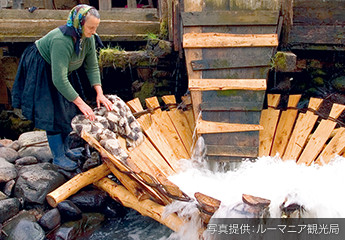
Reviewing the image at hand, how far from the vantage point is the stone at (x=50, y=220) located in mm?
4223

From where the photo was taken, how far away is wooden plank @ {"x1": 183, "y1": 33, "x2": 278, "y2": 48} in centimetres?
476

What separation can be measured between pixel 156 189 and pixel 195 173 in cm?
109

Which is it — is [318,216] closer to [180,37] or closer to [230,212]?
[230,212]

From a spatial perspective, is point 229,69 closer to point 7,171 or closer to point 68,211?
point 68,211

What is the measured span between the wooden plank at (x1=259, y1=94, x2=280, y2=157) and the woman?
2.30 meters

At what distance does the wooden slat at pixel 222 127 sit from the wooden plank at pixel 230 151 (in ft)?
0.72

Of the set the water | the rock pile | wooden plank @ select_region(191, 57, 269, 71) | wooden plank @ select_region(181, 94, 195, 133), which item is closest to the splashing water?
the water

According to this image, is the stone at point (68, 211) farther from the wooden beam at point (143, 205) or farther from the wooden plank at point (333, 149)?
the wooden plank at point (333, 149)

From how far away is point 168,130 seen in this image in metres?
5.26

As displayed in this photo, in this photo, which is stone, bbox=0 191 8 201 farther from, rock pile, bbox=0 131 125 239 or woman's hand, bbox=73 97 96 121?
woman's hand, bbox=73 97 96 121

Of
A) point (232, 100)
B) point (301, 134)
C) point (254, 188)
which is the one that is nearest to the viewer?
point (254, 188)

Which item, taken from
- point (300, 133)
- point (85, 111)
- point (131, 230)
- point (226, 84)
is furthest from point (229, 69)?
point (131, 230)

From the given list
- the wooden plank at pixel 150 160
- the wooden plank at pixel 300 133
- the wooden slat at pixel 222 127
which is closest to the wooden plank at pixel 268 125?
the wooden plank at pixel 300 133

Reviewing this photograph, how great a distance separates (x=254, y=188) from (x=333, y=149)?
1.36m
